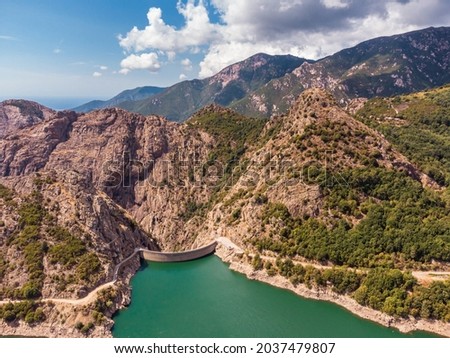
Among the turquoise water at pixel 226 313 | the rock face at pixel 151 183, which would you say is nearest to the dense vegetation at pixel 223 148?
the rock face at pixel 151 183

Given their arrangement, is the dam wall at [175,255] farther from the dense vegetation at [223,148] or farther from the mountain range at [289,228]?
the dense vegetation at [223,148]

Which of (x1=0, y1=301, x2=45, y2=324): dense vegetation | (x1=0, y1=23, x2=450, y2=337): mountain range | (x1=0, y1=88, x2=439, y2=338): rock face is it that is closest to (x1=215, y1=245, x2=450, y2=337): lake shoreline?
(x1=0, y1=23, x2=450, y2=337): mountain range

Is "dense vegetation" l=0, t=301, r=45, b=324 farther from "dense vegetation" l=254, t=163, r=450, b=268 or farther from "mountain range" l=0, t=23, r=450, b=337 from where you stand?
"dense vegetation" l=254, t=163, r=450, b=268

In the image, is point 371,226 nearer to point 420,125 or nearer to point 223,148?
point 420,125

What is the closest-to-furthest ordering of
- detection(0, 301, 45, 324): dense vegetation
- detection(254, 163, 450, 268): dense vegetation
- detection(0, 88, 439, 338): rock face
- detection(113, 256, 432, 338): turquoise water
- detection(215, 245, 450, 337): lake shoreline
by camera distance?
1. detection(215, 245, 450, 337): lake shoreline
2. detection(113, 256, 432, 338): turquoise water
3. detection(0, 301, 45, 324): dense vegetation
4. detection(254, 163, 450, 268): dense vegetation
5. detection(0, 88, 439, 338): rock face

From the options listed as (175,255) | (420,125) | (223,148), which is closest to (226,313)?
(175,255)

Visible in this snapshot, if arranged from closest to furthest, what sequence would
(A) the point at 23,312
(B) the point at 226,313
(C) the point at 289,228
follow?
(A) the point at 23,312 → (B) the point at 226,313 → (C) the point at 289,228
